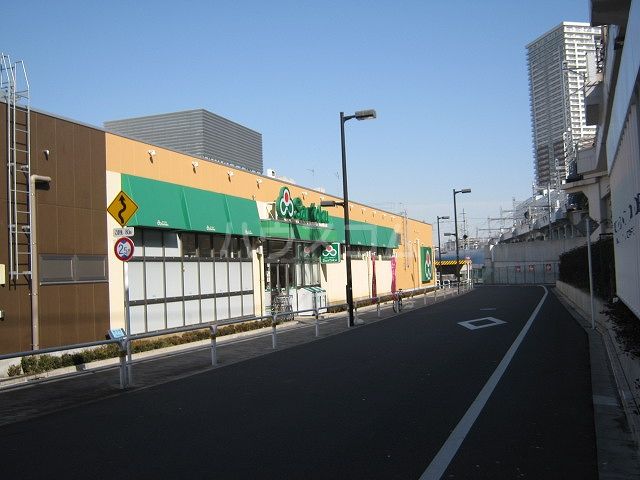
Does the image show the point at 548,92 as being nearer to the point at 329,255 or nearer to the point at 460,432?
the point at 329,255

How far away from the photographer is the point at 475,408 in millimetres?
8438

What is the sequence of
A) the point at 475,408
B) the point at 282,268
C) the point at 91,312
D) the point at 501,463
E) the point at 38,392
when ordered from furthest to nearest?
1. the point at 282,268
2. the point at 91,312
3. the point at 38,392
4. the point at 475,408
5. the point at 501,463

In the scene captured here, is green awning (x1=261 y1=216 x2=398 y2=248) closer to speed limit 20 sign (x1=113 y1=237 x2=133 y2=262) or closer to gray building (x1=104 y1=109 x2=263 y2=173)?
speed limit 20 sign (x1=113 y1=237 x2=133 y2=262)

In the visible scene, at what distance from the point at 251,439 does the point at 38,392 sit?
5.79 m

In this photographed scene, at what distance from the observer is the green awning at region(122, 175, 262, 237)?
61.1 ft

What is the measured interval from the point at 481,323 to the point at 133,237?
38.7ft

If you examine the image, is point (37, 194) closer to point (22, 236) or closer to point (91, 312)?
point (22, 236)

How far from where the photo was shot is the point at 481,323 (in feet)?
71.6

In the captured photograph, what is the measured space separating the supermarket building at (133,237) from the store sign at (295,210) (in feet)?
0.23

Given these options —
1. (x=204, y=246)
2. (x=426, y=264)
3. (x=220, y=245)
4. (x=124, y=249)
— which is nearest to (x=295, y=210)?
(x=220, y=245)

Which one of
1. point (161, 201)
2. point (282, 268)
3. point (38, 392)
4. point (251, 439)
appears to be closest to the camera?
point (251, 439)

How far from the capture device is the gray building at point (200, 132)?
242 ft

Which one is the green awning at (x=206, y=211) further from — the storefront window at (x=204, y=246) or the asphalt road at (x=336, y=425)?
the asphalt road at (x=336, y=425)

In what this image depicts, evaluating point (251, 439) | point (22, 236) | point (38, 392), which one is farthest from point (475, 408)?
point (22, 236)
